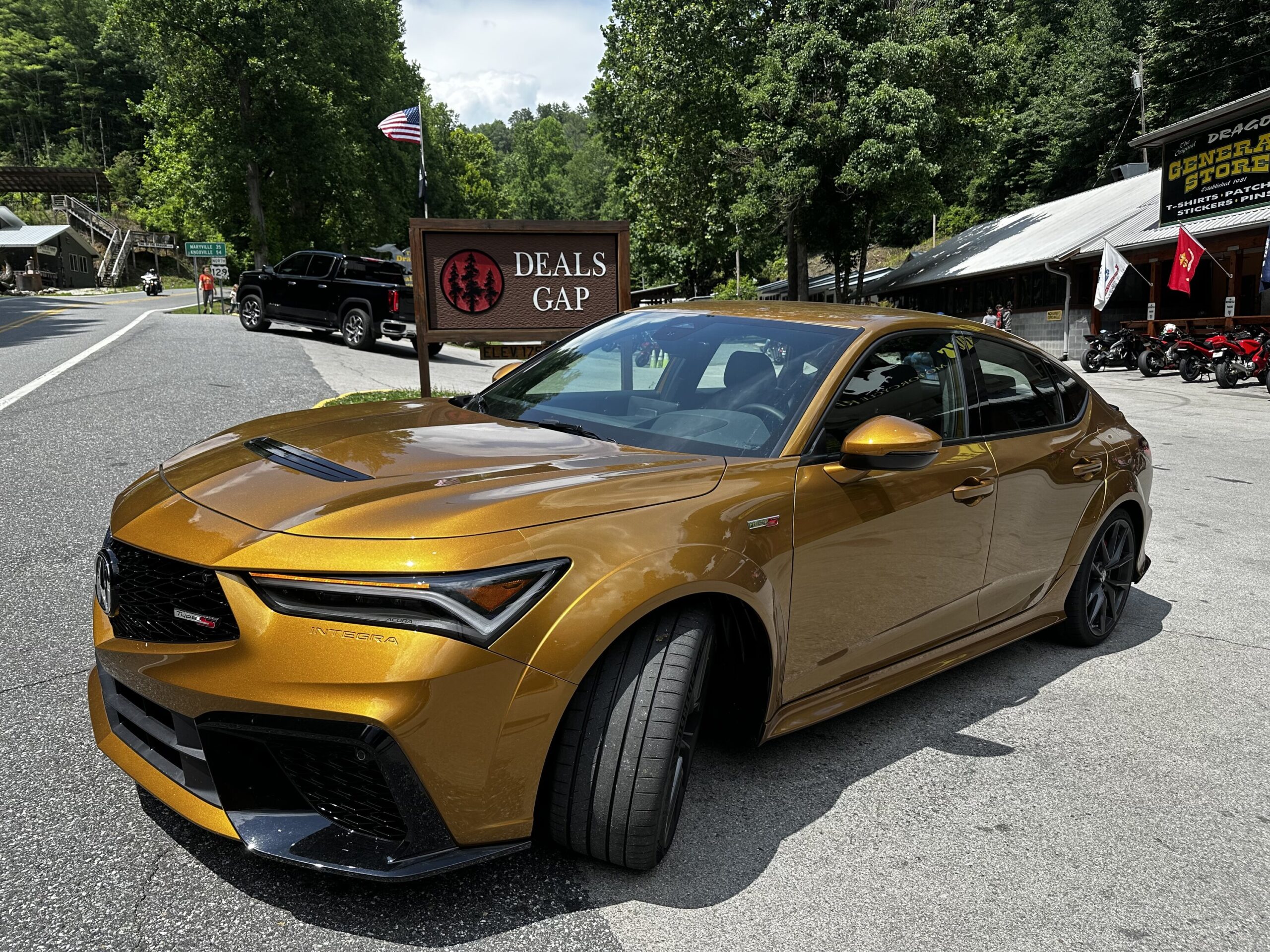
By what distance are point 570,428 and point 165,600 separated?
143cm

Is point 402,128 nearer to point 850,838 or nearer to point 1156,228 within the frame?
point 1156,228

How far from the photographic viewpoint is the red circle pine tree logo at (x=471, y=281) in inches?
324

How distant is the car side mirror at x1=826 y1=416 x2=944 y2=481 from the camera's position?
2.86 meters

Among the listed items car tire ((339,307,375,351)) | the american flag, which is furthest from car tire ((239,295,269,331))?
the american flag

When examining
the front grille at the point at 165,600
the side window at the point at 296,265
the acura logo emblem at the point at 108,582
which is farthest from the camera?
the side window at the point at 296,265

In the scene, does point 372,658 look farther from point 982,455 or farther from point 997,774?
point 982,455

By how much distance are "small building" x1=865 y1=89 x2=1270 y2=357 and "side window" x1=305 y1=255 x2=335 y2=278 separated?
56.4ft

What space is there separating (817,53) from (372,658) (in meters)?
31.4

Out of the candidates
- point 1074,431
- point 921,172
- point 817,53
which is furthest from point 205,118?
point 1074,431

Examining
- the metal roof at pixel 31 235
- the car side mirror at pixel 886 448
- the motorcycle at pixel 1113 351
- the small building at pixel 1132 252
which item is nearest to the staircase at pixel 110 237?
the metal roof at pixel 31 235

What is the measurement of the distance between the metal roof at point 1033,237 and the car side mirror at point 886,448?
27881 millimetres

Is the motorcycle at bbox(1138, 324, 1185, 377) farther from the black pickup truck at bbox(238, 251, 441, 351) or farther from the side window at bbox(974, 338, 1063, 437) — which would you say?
the side window at bbox(974, 338, 1063, 437)

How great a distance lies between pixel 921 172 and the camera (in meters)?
29.2

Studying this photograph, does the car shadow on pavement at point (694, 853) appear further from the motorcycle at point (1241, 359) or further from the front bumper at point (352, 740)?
the motorcycle at point (1241, 359)
